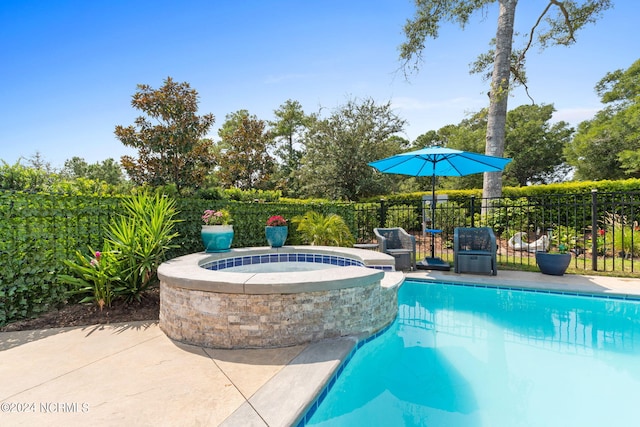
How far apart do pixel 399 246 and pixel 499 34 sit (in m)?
8.05

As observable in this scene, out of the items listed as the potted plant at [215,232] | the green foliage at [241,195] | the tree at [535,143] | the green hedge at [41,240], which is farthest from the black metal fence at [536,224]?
the tree at [535,143]

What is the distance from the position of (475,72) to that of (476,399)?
12719mm

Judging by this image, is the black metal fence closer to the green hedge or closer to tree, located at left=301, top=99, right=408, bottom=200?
tree, located at left=301, top=99, right=408, bottom=200

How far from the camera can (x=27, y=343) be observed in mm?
3174

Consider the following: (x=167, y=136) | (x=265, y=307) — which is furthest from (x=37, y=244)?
(x=167, y=136)

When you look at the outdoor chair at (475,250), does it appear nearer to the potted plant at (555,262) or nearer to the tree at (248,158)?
the potted plant at (555,262)

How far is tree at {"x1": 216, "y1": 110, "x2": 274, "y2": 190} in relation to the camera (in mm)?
20609

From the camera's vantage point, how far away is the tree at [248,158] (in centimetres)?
2061

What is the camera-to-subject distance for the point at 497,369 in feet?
10.1

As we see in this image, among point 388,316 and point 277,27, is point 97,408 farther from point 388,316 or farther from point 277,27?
point 277,27

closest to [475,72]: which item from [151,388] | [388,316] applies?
[388,316]

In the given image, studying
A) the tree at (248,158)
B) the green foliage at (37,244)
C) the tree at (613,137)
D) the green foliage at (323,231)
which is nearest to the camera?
the green foliage at (37,244)

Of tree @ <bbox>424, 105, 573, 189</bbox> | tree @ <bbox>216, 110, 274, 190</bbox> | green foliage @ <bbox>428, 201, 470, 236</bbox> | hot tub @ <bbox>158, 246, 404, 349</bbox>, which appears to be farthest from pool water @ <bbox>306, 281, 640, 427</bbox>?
tree @ <bbox>424, 105, 573, 189</bbox>

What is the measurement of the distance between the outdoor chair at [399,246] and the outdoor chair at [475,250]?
94cm
